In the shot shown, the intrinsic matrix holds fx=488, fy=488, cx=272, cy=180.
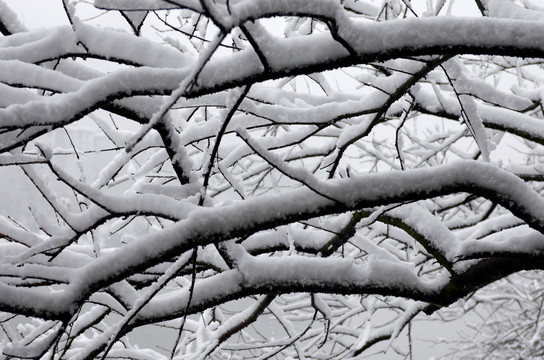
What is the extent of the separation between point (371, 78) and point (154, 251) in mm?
1432

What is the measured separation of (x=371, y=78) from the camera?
2.38 m

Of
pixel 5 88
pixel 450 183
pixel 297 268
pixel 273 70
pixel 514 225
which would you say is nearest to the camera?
pixel 273 70

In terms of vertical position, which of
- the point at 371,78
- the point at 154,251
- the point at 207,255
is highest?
the point at 371,78

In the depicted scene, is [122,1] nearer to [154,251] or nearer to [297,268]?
[154,251]

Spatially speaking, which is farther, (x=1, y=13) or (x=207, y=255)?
(x=207, y=255)

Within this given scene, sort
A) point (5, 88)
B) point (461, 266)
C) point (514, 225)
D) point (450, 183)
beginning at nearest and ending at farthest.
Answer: point (5, 88), point (450, 183), point (461, 266), point (514, 225)

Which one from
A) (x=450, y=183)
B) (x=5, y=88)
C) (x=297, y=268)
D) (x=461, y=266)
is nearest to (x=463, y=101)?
(x=450, y=183)

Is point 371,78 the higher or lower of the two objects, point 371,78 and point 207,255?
the higher

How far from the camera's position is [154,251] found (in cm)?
145

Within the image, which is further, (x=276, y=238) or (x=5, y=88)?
(x=276, y=238)

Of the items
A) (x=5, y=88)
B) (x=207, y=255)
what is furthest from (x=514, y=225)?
(x=5, y=88)

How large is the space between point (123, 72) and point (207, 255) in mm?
1109

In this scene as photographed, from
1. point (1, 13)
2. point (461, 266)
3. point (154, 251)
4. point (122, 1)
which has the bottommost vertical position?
point (154, 251)

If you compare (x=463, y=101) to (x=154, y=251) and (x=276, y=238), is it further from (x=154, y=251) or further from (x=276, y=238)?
(x=154, y=251)
